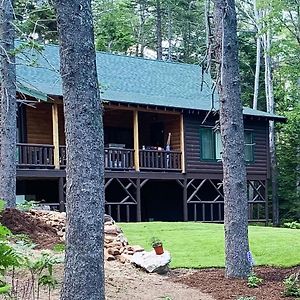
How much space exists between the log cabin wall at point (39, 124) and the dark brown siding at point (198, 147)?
15.5ft

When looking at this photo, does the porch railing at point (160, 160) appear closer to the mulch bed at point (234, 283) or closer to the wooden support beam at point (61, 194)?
the wooden support beam at point (61, 194)

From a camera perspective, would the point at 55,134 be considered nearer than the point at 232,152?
Answer: No

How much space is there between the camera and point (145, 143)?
922 inches

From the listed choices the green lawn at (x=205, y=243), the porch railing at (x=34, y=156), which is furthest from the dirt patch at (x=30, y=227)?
the porch railing at (x=34, y=156)

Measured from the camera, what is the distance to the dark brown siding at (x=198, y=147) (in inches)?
869

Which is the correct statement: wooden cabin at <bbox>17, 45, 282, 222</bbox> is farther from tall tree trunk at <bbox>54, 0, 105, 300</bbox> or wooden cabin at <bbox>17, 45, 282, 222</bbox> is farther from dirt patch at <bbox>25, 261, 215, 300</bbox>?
tall tree trunk at <bbox>54, 0, 105, 300</bbox>

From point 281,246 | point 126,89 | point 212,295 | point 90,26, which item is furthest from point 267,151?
point 90,26

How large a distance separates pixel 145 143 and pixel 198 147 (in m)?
2.12

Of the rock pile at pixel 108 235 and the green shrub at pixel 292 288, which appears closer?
the green shrub at pixel 292 288

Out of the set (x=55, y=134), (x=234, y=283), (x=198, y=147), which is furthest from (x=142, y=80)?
(x=234, y=283)

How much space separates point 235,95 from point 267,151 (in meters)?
16.5

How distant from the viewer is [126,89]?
22.5 m

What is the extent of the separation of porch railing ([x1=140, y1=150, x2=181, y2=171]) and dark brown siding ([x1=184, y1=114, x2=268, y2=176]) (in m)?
0.48

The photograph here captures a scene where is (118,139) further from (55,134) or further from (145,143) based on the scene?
(55,134)
